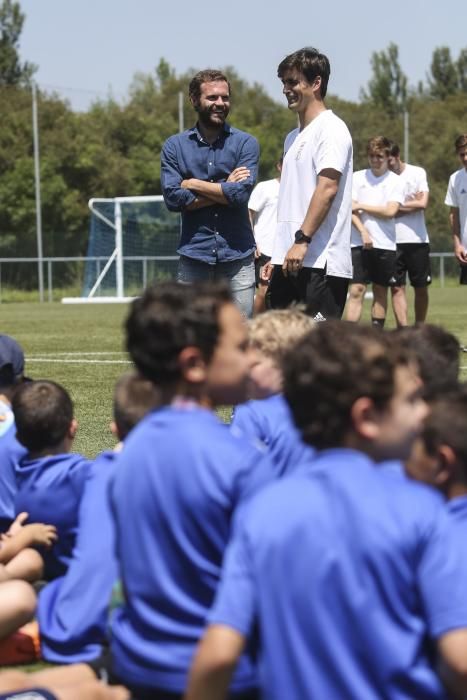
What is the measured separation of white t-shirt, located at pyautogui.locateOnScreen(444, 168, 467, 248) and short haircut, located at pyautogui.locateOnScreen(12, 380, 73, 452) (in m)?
9.35

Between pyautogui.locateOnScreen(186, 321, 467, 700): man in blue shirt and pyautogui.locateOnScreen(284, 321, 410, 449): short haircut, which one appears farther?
pyautogui.locateOnScreen(284, 321, 410, 449): short haircut

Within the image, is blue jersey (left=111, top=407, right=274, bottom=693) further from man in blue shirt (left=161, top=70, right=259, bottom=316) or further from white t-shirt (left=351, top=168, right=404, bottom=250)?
white t-shirt (left=351, top=168, right=404, bottom=250)

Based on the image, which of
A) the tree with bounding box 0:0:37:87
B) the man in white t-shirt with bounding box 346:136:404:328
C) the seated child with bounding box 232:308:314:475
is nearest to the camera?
the seated child with bounding box 232:308:314:475

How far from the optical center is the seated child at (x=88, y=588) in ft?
12.0

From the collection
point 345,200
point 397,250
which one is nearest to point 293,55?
point 345,200

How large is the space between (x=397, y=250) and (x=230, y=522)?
11.0 m

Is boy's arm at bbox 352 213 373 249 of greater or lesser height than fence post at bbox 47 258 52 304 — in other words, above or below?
above

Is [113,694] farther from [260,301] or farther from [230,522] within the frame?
[260,301]

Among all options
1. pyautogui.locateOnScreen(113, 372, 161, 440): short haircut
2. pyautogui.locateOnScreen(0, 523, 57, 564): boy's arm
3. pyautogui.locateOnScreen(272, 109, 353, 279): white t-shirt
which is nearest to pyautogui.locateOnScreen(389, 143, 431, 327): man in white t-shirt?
pyautogui.locateOnScreen(272, 109, 353, 279): white t-shirt

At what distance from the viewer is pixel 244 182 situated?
732 centimetres

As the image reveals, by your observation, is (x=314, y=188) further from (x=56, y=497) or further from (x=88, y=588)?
(x=88, y=588)

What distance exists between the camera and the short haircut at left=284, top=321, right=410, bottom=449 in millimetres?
2494

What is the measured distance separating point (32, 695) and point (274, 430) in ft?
3.89

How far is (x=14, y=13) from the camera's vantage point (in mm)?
69750
